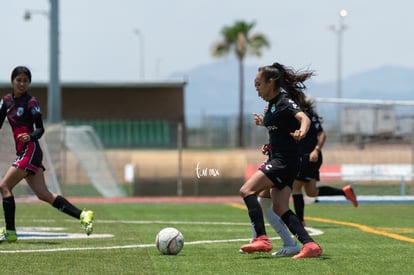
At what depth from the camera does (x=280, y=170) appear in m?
10.5

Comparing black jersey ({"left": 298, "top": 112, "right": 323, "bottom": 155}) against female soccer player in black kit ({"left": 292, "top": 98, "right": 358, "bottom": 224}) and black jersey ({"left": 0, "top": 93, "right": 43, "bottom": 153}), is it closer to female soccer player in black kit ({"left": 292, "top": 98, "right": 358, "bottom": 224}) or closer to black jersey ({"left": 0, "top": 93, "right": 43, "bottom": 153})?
female soccer player in black kit ({"left": 292, "top": 98, "right": 358, "bottom": 224})

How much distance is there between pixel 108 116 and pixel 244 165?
2968 centimetres

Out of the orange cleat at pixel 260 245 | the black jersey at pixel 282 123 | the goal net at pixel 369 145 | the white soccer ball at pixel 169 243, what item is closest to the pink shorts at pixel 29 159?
the white soccer ball at pixel 169 243

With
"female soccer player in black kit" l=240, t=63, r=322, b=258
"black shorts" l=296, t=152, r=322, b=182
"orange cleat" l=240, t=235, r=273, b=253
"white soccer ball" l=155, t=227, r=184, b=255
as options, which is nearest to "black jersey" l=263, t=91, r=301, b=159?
"female soccer player in black kit" l=240, t=63, r=322, b=258

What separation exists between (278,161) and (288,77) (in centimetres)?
94

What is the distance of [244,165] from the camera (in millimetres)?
33281

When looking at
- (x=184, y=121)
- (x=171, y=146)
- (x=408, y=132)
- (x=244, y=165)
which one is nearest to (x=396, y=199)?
(x=408, y=132)

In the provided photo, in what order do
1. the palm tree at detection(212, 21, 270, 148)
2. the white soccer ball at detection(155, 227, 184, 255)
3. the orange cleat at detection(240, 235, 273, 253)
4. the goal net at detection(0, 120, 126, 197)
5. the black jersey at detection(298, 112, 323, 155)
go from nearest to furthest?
the orange cleat at detection(240, 235, 273, 253) < the white soccer ball at detection(155, 227, 184, 255) < the black jersey at detection(298, 112, 323, 155) < the goal net at detection(0, 120, 126, 197) < the palm tree at detection(212, 21, 270, 148)

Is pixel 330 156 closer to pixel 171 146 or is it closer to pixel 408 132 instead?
pixel 408 132

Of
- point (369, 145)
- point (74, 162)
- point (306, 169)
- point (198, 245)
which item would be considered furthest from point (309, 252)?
point (74, 162)

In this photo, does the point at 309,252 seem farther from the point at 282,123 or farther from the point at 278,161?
the point at 282,123

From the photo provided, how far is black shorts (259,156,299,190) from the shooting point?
1053 cm

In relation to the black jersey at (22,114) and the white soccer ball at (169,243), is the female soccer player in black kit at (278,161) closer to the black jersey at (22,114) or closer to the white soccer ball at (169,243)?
the white soccer ball at (169,243)

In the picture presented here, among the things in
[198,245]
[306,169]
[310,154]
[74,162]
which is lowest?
[74,162]
